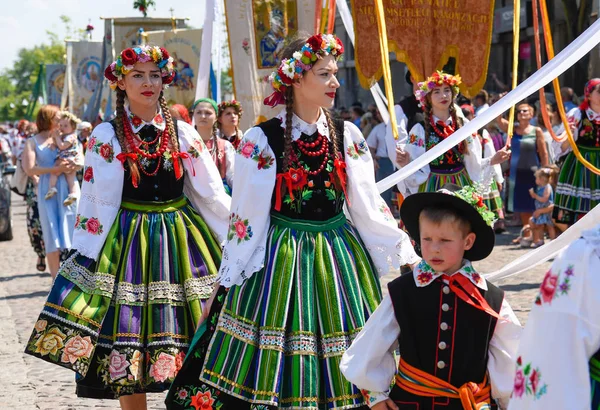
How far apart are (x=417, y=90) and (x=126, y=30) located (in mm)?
9857

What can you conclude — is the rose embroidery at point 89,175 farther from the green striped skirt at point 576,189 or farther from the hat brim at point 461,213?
the green striped skirt at point 576,189

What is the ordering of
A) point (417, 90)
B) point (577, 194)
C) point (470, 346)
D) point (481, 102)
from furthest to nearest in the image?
point (481, 102) → point (577, 194) → point (417, 90) → point (470, 346)

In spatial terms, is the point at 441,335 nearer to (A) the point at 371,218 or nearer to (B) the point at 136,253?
(A) the point at 371,218

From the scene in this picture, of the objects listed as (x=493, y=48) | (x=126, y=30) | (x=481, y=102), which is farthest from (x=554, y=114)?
(x=493, y=48)

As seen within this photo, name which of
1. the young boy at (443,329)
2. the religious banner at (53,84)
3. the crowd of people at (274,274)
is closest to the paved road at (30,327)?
the crowd of people at (274,274)

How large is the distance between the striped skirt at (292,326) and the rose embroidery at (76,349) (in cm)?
68

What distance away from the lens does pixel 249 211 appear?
4430mm

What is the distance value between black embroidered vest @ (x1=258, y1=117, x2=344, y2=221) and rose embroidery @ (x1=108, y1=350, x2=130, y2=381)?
1.08 metres

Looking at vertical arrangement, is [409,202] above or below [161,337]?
above

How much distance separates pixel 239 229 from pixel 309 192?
1.13 feet

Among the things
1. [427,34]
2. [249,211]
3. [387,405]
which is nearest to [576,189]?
[427,34]

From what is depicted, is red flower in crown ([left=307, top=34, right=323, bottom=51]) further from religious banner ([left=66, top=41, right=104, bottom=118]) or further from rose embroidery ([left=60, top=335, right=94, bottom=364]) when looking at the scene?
religious banner ([left=66, top=41, right=104, bottom=118])

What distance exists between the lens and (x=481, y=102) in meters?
14.0

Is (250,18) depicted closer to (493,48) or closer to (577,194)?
(577,194)
